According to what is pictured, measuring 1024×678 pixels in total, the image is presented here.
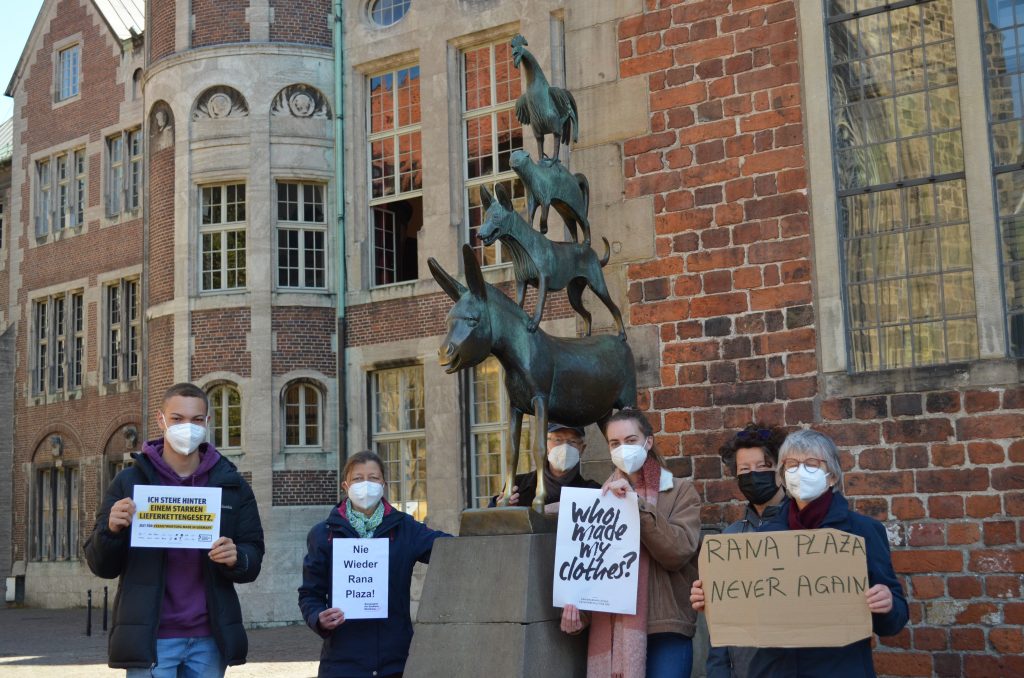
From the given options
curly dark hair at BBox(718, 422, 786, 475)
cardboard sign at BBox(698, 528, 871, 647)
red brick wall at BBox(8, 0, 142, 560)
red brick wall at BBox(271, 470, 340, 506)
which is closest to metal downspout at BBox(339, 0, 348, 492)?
red brick wall at BBox(271, 470, 340, 506)

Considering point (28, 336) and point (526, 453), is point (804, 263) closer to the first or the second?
point (526, 453)

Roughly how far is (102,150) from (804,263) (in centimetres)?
2368

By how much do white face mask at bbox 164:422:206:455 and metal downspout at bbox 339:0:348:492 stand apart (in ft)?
56.1

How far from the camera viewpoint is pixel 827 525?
4.82 meters

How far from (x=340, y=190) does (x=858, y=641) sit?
1951 cm

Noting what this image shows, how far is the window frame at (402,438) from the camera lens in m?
22.2

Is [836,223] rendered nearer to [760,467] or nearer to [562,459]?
[760,467]

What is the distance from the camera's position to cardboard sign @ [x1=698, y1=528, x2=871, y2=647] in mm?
4684

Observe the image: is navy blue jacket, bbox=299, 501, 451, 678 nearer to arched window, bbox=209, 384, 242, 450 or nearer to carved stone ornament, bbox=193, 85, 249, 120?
arched window, bbox=209, 384, 242, 450

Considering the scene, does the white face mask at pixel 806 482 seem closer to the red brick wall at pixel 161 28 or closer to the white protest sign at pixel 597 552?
the white protest sign at pixel 597 552

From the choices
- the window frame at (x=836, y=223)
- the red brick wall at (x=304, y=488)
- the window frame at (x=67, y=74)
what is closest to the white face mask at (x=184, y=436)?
the window frame at (x=836, y=223)

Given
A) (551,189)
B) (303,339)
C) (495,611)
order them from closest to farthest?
(495,611), (551,189), (303,339)

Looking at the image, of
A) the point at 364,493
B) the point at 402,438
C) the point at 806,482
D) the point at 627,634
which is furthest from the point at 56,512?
the point at 806,482

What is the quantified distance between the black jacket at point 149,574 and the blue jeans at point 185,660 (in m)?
0.05
